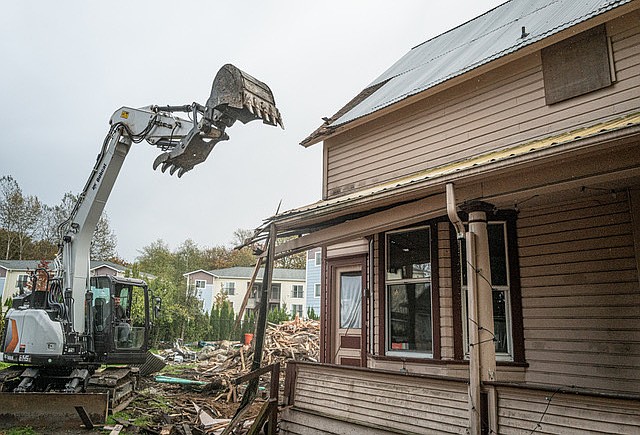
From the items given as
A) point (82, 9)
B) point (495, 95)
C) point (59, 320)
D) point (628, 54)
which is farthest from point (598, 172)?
point (82, 9)

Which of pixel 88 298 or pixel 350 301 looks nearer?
pixel 350 301

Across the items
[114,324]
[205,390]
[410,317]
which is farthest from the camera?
[205,390]

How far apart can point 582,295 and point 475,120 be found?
3217 millimetres

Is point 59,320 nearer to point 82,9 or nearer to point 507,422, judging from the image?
point 507,422

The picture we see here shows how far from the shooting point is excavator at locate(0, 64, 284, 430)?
26.7 ft

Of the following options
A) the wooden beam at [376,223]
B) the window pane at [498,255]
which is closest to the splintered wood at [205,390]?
the wooden beam at [376,223]

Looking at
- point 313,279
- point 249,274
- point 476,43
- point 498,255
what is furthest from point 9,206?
point 498,255

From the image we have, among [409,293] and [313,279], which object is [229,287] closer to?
[313,279]

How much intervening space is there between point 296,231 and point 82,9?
1653cm

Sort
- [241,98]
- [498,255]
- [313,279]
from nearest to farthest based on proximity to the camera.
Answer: [498,255], [241,98], [313,279]

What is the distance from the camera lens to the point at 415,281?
7.58 m

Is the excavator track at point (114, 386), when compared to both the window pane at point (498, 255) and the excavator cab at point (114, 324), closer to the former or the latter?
the excavator cab at point (114, 324)

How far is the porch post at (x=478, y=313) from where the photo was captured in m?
4.64

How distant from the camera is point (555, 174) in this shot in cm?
461
